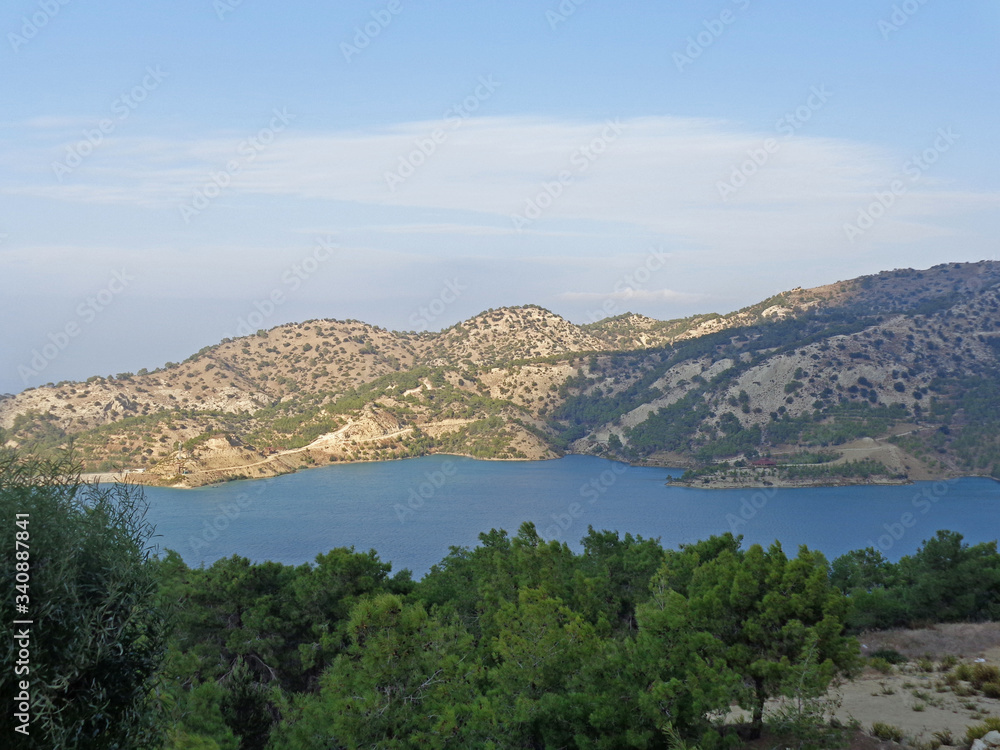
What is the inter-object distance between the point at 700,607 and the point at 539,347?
430ft

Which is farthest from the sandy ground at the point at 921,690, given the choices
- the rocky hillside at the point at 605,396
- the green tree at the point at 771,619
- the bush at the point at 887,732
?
the rocky hillside at the point at 605,396

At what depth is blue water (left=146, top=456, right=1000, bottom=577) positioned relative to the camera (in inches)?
2223

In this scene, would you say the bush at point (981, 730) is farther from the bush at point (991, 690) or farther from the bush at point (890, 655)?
the bush at point (890, 655)

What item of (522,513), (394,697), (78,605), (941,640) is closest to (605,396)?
(522,513)

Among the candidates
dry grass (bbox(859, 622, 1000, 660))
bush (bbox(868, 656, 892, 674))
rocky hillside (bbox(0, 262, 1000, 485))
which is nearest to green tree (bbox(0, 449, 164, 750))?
bush (bbox(868, 656, 892, 674))

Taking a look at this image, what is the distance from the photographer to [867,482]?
76.5 m

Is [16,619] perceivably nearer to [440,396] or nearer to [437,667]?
[437,667]

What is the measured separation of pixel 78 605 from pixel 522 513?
61115mm

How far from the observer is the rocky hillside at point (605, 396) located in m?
84.6

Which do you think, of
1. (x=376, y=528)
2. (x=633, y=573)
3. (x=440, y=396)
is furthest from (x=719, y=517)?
(x=440, y=396)

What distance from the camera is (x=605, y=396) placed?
389 feet

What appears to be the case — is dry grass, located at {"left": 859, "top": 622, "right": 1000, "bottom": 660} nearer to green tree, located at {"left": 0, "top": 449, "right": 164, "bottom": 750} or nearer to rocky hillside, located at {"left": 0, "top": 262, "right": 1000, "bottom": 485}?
green tree, located at {"left": 0, "top": 449, "right": 164, "bottom": 750}

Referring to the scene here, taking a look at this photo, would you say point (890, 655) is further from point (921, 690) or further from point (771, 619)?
point (771, 619)

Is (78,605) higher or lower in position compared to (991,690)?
higher
